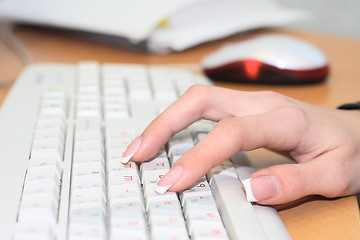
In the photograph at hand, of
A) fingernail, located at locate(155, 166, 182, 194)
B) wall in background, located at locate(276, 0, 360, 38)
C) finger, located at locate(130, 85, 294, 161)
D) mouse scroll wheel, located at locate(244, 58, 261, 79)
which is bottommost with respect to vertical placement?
fingernail, located at locate(155, 166, 182, 194)

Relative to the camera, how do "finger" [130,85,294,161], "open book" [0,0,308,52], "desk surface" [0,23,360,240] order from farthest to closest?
"open book" [0,0,308,52]
"desk surface" [0,23,360,240]
"finger" [130,85,294,161]

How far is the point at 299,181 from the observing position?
16.0 inches

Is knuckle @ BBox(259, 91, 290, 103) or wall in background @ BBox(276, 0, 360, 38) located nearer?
knuckle @ BBox(259, 91, 290, 103)

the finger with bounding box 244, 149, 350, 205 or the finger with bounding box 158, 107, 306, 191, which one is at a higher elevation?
the finger with bounding box 158, 107, 306, 191

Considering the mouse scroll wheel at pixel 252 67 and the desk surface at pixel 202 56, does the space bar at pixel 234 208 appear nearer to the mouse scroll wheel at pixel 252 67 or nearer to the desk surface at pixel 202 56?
the desk surface at pixel 202 56

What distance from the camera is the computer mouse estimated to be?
0.68 meters

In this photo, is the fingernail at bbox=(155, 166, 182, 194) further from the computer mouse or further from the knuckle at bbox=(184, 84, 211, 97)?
the computer mouse

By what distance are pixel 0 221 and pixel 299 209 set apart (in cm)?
25

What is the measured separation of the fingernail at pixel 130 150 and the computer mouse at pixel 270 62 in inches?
12.1

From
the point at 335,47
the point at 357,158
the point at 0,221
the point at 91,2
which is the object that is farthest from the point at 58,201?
the point at 335,47

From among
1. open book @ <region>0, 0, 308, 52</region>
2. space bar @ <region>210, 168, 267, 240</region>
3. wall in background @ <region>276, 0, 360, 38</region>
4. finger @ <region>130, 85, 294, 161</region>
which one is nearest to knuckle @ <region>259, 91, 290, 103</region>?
finger @ <region>130, 85, 294, 161</region>

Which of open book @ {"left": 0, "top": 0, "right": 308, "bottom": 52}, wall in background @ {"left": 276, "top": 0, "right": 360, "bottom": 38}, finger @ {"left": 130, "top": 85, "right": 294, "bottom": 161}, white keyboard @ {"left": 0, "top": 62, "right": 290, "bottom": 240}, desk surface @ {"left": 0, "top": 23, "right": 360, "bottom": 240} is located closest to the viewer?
white keyboard @ {"left": 0, "top": 62, "right": 290, "bottom": 240}

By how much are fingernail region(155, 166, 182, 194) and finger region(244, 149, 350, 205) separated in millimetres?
57

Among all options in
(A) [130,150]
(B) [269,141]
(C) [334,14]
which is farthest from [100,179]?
(C) [334,14]
